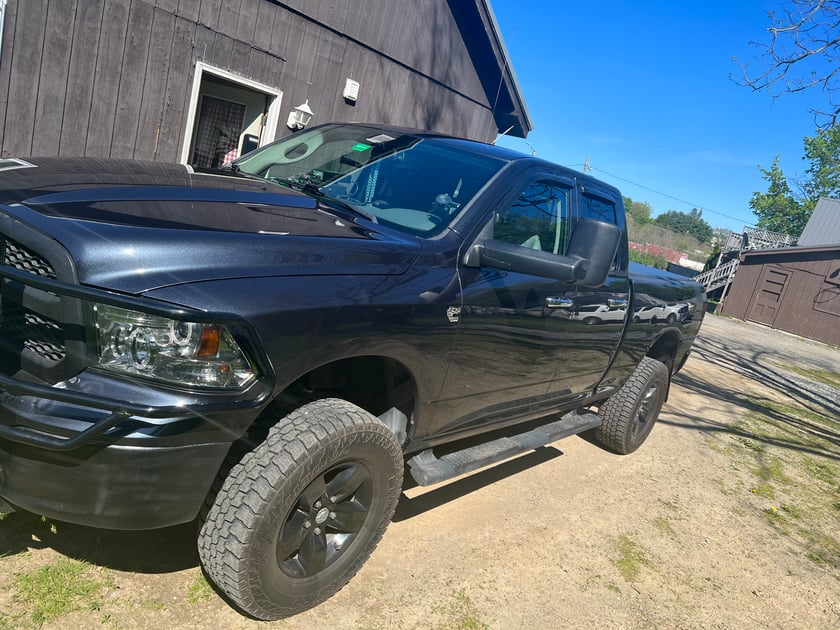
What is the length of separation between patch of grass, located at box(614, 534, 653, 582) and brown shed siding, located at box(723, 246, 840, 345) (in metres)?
25.9

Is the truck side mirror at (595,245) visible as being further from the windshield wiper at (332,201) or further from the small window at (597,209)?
the small window at (597,209)

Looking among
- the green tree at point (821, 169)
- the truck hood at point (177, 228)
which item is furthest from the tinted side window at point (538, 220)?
the green tree at point (821, 169)

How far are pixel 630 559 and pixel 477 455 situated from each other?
1.17m

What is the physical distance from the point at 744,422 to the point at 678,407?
29.5 inches

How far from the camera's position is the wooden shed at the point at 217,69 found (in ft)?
A: 18.6

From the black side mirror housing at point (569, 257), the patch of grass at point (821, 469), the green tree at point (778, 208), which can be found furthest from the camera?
the green tree at point (778, 208)

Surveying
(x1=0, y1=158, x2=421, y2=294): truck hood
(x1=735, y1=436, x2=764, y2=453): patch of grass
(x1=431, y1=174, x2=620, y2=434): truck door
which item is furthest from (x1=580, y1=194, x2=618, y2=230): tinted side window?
(x1=735, y1=436, x2=764, y2=453): patch of grass

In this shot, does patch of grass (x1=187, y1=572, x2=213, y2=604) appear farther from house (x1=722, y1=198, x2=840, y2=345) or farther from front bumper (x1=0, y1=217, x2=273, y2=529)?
house (x1=722, y1=198, x2=840, y2=345)

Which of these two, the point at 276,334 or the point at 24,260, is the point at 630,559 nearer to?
the point at 276,334

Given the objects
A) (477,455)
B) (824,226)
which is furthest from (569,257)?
(824,226)

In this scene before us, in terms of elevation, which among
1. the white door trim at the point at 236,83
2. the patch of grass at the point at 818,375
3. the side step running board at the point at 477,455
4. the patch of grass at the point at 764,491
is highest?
the white door trim at the point at 236,83

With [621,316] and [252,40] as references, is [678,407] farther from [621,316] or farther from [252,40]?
[252,40]

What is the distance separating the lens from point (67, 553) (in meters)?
2.47

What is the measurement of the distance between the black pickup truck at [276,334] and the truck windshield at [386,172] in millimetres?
15
